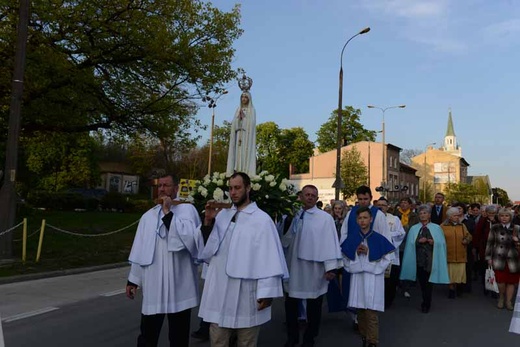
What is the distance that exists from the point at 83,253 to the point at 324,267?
10613 mm

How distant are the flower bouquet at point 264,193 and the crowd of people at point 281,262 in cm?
20

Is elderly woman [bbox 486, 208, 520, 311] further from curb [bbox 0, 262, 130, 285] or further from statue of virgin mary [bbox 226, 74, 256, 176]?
curb [bbox 0, 262, 130, 285]

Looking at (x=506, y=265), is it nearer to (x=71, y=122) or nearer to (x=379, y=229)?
(x=379, y=229)

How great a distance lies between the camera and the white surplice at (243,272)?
4004 millimetres

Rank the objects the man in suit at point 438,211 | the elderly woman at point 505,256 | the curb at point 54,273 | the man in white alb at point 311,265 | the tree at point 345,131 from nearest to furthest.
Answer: the man in white alb at point 311,265 → the elderly woman at point 505,256 → the curb at point 54,273 → the man in suit at point 438,211 → the tree at point 345,131

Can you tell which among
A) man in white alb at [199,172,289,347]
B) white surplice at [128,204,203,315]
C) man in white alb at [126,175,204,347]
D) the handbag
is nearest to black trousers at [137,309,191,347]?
man in white alb at [126,175,204,347]

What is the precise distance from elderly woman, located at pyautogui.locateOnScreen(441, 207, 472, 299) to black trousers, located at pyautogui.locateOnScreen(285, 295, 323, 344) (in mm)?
4844

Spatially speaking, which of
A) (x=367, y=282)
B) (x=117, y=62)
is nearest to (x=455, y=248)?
(x=367, y=282)

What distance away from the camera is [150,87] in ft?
61.4

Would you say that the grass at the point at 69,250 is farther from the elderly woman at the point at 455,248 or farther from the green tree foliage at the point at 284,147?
the green tree foliage at the point at 284,147

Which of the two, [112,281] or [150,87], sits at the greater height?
[150,87]

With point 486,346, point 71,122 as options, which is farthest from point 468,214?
point 71,122

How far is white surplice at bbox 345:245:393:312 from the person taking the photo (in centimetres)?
587

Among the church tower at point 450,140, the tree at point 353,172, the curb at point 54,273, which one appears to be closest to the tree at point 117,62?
the curb at point 54,273
